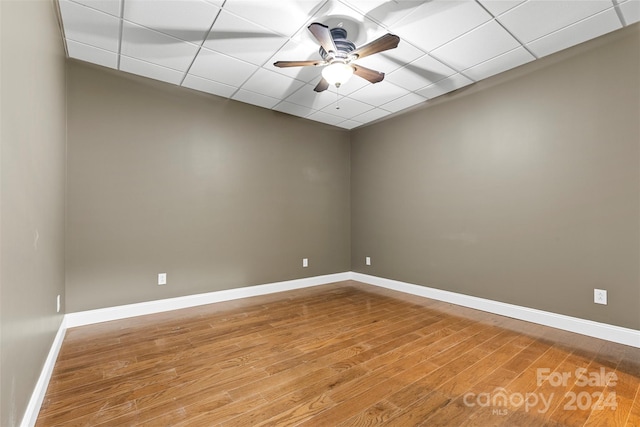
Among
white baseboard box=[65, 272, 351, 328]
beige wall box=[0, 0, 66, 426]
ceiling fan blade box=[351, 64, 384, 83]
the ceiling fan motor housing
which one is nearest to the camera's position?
beige wall box=[0, 0, 66, 426]

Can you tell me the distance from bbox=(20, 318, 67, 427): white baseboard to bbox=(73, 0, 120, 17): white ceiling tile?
2.48 m

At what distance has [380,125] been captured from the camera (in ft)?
15.3

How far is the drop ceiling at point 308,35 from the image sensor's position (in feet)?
7.20

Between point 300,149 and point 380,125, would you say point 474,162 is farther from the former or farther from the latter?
point 300,149

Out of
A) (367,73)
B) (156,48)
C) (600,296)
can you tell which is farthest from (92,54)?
(600,296)

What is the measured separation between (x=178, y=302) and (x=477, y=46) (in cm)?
404

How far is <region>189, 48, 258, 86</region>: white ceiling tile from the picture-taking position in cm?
287

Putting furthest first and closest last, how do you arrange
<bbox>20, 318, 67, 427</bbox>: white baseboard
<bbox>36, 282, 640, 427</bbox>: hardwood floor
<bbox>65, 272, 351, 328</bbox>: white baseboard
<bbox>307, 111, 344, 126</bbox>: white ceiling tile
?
<bbox>307, 111, 344, 126</bbox>: white ceiling tile
<bbox>65, 272, 351, 328</bbox>: white baseboard
<bbox>36, 282, 640, 427</bbox>: hardwood floor
<bbox>20, 318, 67, 427</bbox>: white baseboard

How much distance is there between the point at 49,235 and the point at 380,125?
413 cm

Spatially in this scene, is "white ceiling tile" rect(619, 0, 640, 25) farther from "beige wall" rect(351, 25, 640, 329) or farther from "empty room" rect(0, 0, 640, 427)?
"beige wall" rect(351, 25, 640, 329)

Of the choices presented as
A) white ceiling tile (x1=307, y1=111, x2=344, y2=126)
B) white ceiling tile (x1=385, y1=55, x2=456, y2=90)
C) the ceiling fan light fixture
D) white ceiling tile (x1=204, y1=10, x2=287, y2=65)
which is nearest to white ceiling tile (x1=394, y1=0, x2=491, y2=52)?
white ceiling tile (x1=385, y1=55, x2=456, y2=90)

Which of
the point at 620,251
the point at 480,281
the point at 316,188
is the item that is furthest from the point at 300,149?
the point at 620,251

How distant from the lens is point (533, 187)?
2.99 meters

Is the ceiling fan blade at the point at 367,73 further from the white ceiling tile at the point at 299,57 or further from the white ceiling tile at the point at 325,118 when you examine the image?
the white ceiling tile at the point at 325,118
